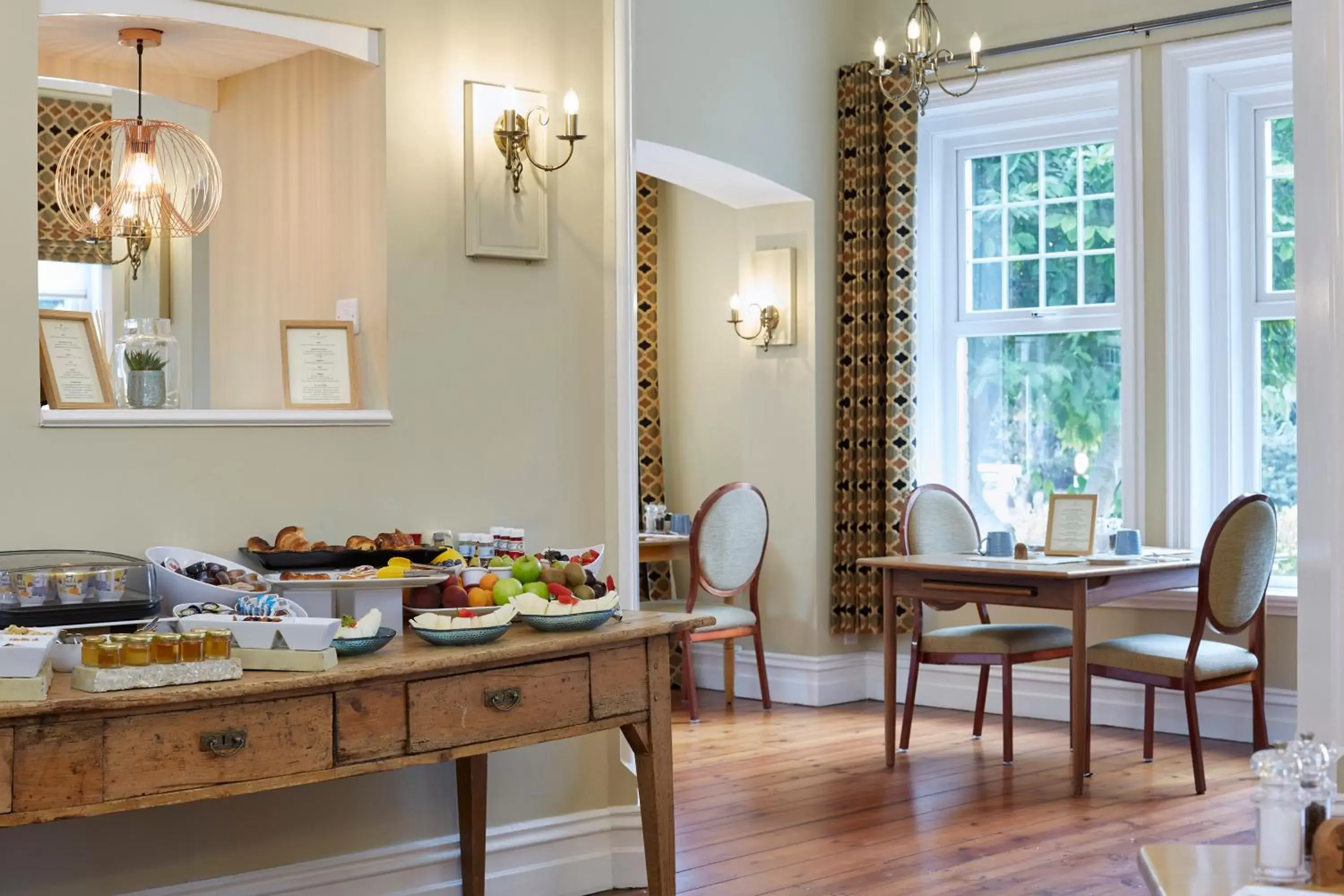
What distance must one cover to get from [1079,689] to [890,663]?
0.73 m

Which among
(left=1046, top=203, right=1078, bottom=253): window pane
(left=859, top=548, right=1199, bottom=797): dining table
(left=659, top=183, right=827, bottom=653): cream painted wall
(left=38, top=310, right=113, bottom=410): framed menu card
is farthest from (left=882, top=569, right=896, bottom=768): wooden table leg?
(left=38, top=310, right=113, bottom=410): framed menu card

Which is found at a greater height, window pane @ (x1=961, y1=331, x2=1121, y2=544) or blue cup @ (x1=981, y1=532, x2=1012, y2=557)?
window pane @ (x1=961, y1=331, x2=1121, y2=544)

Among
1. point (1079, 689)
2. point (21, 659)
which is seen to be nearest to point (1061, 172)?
point (1079, 689)

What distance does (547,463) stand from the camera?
12.2 feet

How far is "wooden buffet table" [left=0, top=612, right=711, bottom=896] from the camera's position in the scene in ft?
7.39

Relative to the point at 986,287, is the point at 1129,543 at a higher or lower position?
lower

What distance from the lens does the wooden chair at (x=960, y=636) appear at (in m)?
5.15

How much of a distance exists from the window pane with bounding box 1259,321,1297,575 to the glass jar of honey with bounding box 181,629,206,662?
4.52 m

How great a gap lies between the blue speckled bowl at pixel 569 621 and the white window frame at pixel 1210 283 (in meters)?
3.48

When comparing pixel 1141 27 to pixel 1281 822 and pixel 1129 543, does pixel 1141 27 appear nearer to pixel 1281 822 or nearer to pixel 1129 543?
pixel 1129 543

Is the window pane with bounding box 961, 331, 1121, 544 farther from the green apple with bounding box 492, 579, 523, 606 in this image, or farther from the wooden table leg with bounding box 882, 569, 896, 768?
the green apple with bounding box 492, 579, 523, 606

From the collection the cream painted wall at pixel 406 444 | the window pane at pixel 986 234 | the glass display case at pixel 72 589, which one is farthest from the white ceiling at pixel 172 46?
the window pane at pixel 986 234

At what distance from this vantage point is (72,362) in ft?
10.0

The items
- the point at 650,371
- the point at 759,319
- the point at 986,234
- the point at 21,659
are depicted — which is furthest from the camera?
the point at 650,371
